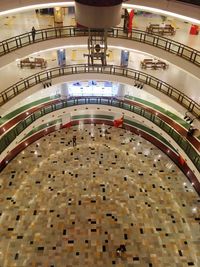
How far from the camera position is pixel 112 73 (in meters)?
17.6

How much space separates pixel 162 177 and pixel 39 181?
885 cm

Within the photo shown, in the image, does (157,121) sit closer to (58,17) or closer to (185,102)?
(185,102)

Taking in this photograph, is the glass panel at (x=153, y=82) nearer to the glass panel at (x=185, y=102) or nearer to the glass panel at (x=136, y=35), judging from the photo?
the glass panel at (x=185, y=102)

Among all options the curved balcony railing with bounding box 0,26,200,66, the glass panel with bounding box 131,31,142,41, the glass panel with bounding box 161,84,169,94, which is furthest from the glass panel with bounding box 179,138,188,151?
the glass panel with bounding box 131,31,142,41

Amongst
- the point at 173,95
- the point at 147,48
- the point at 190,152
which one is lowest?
the point at 190,152

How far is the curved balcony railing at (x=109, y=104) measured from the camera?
1596cm

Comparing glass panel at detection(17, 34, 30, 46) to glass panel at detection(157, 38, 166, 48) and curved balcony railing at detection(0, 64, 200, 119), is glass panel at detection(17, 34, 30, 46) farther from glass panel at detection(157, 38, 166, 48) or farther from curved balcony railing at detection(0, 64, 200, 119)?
glass panel at detection(157, 38, 166, 48)

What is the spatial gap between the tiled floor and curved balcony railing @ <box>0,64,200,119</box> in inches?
231

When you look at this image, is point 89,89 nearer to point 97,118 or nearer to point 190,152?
point 97,118

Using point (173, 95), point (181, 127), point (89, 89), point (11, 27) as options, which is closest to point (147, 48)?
point (173, 95)

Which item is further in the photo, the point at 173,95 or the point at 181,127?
the point at 181,127

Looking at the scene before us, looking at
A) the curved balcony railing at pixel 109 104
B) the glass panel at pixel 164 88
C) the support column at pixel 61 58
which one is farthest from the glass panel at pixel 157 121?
the support column at pixel 61 58

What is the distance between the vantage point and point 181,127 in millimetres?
17688

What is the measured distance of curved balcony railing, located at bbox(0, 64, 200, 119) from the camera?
50.8ft
